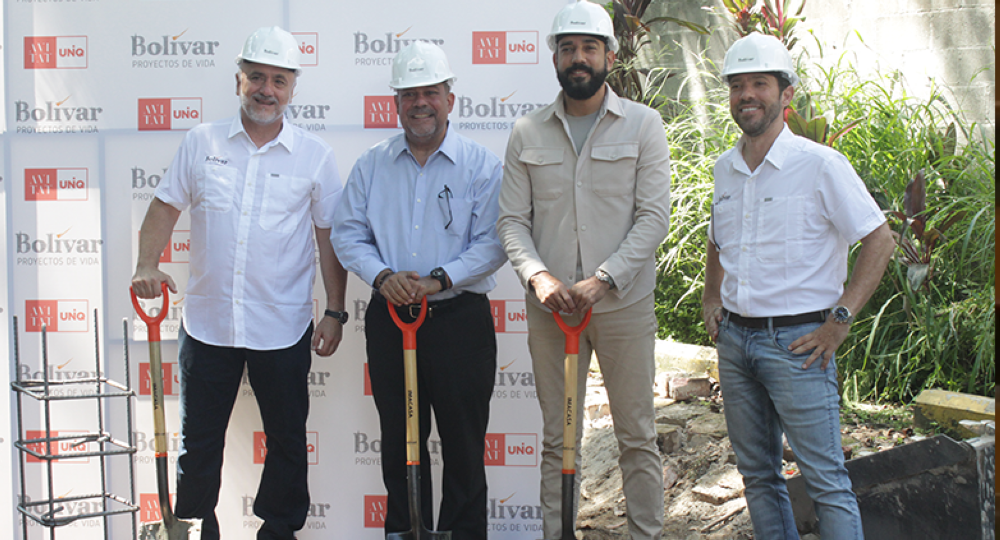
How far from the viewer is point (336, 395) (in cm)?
352

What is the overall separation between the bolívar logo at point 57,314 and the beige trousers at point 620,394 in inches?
82.9

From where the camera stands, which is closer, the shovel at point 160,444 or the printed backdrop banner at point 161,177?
the shovel at point 160,444

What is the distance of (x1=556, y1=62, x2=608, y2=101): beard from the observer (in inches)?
106

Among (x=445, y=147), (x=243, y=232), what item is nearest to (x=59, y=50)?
(x=243, y=232)

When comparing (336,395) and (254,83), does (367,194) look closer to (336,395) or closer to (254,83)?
(254,83)

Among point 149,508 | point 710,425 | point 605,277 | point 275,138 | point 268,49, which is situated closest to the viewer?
point 605,277

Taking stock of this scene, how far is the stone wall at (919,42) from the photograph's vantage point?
4898 millimetres

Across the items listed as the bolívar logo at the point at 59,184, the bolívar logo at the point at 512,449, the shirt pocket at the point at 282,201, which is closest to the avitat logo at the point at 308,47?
the shirt pocket at the point at 282,201

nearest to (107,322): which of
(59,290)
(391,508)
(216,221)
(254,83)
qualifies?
(59,290)

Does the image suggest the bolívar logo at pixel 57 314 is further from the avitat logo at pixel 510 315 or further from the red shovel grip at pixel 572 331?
the red shovel grip at pixel 572 331

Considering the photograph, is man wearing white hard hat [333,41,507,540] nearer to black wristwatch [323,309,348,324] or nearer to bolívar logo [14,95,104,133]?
black wristwatch [323,309,348,324]

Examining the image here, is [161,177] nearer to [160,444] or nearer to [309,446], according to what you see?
[160,444]

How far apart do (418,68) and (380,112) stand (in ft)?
2.10

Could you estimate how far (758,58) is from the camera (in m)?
2.41
